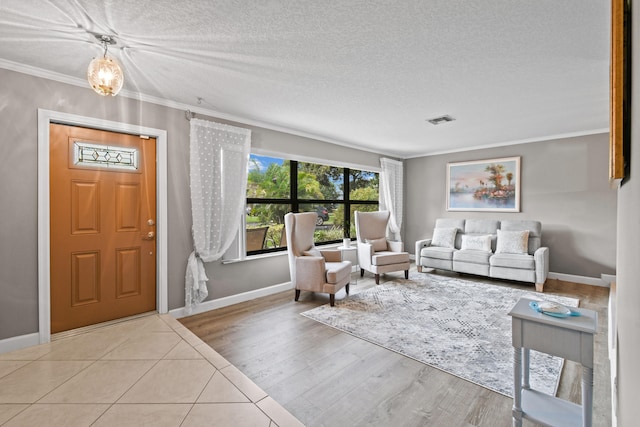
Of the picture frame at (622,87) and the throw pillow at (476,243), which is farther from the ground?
the picture frame at (622,87)

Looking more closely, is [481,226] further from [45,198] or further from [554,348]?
[45,198]

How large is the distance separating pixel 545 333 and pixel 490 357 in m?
1.29

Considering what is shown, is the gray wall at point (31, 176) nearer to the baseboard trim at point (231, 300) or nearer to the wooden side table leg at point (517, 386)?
the baseboard trim at point (231, 300)

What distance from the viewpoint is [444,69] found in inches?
102

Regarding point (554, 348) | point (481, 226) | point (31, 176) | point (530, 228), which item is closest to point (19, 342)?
point (31, 176)

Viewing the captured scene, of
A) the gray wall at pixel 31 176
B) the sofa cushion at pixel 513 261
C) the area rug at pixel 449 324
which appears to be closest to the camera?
the area rug at pixel 449 324

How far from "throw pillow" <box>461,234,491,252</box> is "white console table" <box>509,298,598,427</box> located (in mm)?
3775

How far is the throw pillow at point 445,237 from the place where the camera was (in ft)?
18.2

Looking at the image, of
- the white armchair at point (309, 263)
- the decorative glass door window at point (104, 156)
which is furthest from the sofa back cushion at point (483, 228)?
the decorative glass door window at point (104, 156)

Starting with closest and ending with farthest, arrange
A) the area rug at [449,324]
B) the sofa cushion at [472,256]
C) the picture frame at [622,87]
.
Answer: the picture frame at [622,87] → the area rug at [449,324] → the sofa cushion at [472,256]

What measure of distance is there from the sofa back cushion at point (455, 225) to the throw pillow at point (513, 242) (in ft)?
2.38

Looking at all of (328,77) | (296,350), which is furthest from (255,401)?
(328,77)

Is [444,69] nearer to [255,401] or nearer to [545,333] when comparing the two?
[545,333]

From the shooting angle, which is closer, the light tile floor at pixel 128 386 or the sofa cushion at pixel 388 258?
the light tile floor at pixel 128 386
